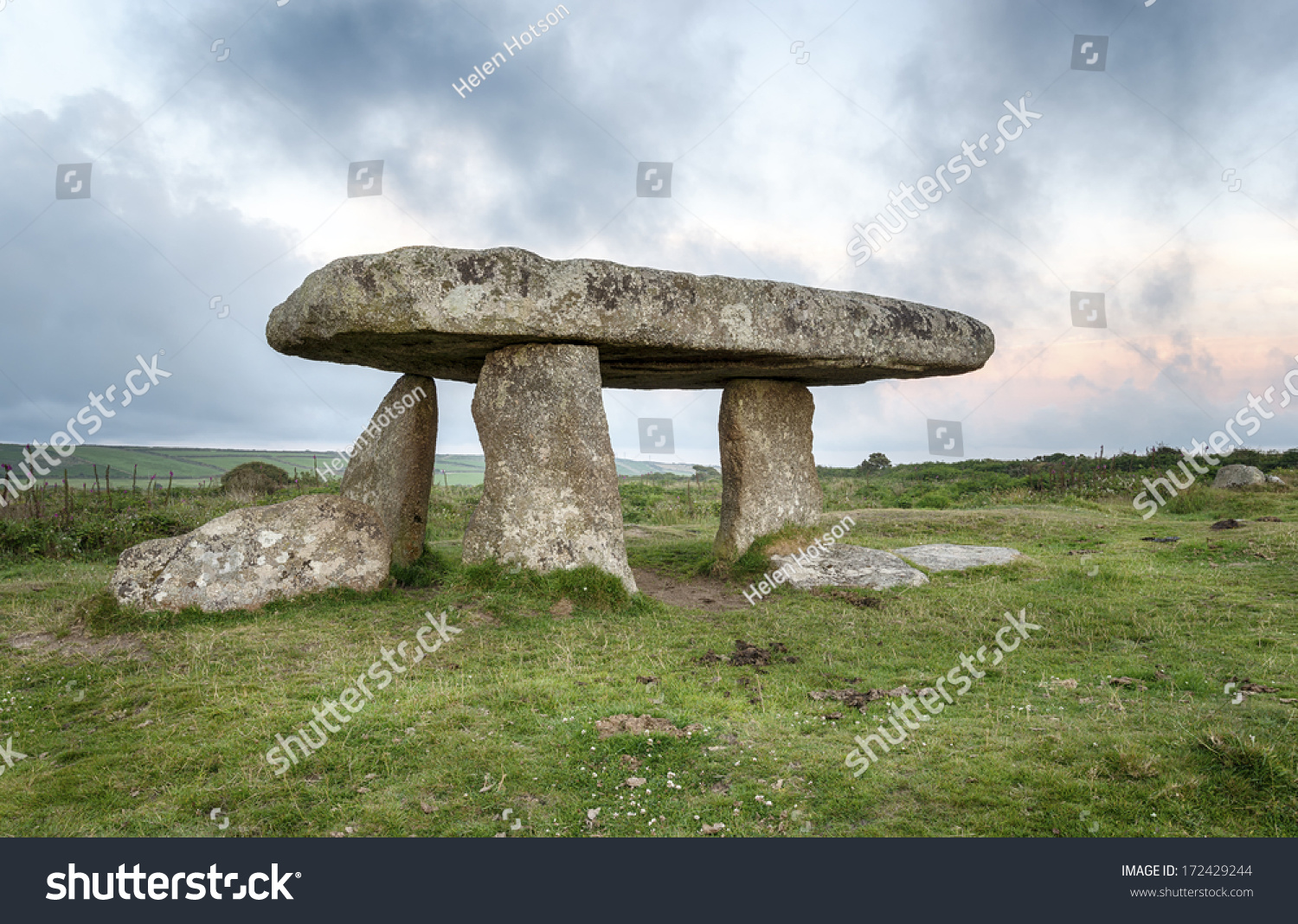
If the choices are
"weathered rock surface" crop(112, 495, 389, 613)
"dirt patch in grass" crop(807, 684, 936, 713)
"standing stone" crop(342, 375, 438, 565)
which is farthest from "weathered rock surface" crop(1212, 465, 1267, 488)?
"weathered rock surface" crop(112, 495, 389, 613)

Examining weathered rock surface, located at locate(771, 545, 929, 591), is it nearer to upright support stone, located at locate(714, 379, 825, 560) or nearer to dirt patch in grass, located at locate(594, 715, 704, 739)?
upright support stone, located at locate(714, 379, 825, 560)

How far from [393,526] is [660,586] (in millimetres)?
3765

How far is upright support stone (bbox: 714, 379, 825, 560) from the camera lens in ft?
39.8

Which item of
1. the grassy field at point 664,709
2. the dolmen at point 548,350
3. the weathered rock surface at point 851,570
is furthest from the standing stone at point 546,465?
the weathered rock surface at point 851,570

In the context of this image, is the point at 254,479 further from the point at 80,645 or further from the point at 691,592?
the point at 691,592

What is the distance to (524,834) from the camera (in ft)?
12.9

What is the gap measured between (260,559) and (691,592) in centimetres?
523

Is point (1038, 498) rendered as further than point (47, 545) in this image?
Yes

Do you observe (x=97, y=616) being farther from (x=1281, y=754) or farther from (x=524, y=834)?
(x=1281, y=754)

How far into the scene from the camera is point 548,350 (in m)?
9.78

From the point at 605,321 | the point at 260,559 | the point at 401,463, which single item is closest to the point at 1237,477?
the point at 605,321

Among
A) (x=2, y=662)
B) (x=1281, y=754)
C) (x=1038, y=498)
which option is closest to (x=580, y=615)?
(x=2, y=662)

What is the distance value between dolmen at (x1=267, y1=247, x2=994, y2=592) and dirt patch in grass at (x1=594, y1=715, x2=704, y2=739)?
4.17m

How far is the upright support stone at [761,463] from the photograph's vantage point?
1212 cm
